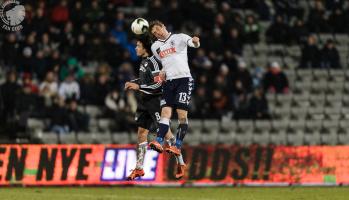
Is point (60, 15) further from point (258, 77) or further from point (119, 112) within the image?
point (258, 77)

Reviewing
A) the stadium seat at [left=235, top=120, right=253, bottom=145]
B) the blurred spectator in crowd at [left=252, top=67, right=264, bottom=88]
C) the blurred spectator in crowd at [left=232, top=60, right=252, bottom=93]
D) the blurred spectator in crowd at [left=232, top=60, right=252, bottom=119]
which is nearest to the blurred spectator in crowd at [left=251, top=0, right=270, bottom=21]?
the blurred spectator in crowd at [left=252, top=67, right=264, bottom=88]

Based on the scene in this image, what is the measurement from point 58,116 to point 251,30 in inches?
→ 290

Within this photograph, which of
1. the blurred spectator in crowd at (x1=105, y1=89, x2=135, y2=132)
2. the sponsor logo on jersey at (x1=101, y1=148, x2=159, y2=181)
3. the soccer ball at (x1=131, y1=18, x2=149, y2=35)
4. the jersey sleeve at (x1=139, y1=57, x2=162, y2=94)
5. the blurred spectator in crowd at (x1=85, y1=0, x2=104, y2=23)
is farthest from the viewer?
the blurred spectator in crowd at (x1=85, y1=0, x2=104, y2=23)

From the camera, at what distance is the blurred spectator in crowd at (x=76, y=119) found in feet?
75.0

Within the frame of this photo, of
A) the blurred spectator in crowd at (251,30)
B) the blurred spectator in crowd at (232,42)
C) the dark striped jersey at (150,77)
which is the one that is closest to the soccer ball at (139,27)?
the dark striped jersey at (150,77)

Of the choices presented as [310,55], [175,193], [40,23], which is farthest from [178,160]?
[310,55]

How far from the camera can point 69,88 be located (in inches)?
920

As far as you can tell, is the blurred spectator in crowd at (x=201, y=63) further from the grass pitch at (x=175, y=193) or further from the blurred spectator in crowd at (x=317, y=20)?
the grass pitch at (x=175, y=193)

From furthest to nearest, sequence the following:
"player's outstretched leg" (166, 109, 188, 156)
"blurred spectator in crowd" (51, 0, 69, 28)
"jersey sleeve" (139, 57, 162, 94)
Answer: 1. "blurred spectator in crowd" (51, 0, 69, 28)
2. "jersey sleeve" (139, 57, 162, 94)
3. "player's outstretched leg" (166, 109, 188, 156)

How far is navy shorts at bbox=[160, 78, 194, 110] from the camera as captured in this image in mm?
15586

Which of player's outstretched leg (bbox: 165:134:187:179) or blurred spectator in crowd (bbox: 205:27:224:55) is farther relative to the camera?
blurred spectator in crowd (bbox: 205:27:224:55)

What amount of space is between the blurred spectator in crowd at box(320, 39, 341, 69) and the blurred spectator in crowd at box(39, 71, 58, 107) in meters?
8.50

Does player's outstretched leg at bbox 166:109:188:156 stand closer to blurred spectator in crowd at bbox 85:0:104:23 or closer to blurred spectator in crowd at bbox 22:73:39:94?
blurred spectator in crowd at bbox 22:73:39:94

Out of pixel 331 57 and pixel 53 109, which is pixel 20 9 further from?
pixel 331 57
